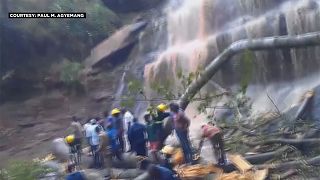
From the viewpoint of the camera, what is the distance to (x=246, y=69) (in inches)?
338

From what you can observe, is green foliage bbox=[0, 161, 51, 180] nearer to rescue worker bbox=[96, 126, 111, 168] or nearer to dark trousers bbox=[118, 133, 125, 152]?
rescue worker bbox=[96, 126, 111, 168]

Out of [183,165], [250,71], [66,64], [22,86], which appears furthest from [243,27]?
[22,86]

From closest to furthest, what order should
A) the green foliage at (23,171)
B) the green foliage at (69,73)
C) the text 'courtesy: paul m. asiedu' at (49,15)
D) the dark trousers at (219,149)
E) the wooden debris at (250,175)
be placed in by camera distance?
the wooden debris at (250,175) → the dark trousers at (219,149) → the green foliage at (23,171) → the text 'courtesy: paul m. asiedu' at (49,15) → the green foliage at (69,73)

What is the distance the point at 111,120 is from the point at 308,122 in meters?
3.09

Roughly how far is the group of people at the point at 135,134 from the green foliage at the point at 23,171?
0.63 metres

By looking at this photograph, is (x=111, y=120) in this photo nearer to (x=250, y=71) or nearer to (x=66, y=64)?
(x=66, y=64)

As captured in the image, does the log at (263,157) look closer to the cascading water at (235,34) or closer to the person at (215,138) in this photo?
the person at (215,138)

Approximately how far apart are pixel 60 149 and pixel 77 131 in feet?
1.30

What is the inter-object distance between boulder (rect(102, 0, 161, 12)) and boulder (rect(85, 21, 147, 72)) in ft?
0.99

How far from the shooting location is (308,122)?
26.8ft

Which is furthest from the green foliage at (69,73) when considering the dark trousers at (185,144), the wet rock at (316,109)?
the wet rock at (316,109)

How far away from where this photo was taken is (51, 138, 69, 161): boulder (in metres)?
8.80

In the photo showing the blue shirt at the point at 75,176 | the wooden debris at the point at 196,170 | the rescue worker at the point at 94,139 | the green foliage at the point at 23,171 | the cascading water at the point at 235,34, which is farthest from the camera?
the rescue worker at the point at 94,139

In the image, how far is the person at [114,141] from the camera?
872 cm
